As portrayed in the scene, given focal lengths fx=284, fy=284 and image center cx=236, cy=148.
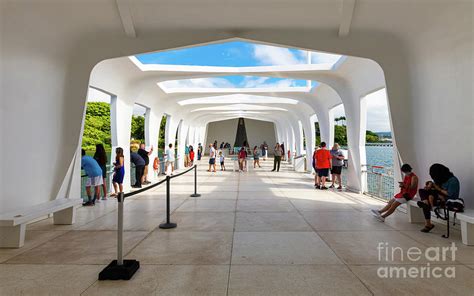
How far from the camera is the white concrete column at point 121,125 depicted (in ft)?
29.3

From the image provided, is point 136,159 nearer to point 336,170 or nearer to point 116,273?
point 336,170

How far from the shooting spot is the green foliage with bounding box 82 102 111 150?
151 ft

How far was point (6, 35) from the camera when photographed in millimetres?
4637

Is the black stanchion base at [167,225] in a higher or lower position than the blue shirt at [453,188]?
lower

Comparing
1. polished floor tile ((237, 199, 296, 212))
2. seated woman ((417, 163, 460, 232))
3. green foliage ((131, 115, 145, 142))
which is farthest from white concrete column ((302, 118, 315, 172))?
green foliage ((131, 115, 145, 142))

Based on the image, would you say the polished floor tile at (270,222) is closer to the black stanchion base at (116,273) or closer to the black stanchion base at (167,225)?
the black stanchion base at (167,225)

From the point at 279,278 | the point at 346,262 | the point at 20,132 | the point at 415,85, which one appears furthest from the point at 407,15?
the point at 20,132

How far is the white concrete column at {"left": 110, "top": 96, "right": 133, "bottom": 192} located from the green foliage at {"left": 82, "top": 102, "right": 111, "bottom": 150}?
39.3 meters

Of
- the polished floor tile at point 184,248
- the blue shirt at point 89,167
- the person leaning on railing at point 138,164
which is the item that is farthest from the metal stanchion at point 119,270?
the person leaning on railing at point 138,164

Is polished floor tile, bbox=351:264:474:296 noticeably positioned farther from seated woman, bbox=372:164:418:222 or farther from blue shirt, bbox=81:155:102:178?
blue shirt, bbox=81:155:102:178

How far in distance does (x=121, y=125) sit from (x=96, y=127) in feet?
146

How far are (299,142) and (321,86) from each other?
10.7 meters

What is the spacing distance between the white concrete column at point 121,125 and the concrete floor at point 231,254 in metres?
2.96

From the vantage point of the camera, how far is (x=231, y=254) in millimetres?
3867
